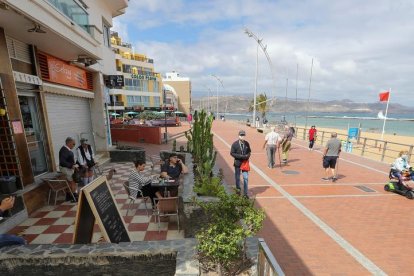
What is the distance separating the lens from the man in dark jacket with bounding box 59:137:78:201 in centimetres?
660

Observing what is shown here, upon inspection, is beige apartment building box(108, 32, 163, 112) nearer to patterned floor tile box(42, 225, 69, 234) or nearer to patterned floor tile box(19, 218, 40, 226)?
patterned floor tile box(19, 218, 40, 226)

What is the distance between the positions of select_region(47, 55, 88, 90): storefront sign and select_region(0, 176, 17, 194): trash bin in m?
3.83

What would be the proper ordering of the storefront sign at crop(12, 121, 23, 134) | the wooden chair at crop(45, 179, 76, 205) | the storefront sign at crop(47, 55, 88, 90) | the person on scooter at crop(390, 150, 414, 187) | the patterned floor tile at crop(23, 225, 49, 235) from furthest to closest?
the storefront sign at crop(47, 55, 88, 90) < the person on scooter at crop(390, 150, 414, 187) < the wooden chair at crop(45, 179, 76, 205) < the storefront sign at crop(12, 121, 23, 134) < the patterned floor tile at crop(23, 225, 49, 235)

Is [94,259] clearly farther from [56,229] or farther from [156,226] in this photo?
[56,229]

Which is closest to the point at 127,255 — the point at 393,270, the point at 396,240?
the point at 393,270

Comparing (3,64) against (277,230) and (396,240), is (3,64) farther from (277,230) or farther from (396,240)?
(396,240)

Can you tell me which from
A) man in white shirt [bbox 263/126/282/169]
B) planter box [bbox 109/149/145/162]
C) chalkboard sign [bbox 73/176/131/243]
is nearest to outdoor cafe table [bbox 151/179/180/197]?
chalkboard sign [bbox 73/176/131/243]

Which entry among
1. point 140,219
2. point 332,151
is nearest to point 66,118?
point 140,219

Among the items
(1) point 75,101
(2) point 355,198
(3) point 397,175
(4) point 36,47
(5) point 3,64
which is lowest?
(2) point 355,198

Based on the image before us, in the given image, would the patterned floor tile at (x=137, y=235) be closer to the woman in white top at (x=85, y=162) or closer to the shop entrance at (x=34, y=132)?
the woman in white top at (x=85, y=162)

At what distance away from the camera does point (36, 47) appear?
7.30 metres

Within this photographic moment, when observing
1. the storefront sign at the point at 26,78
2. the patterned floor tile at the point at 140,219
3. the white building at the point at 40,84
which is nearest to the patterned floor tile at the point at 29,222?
the white building at the point at 40,84

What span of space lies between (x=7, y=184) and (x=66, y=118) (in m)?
4.37

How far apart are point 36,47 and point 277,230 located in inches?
335
